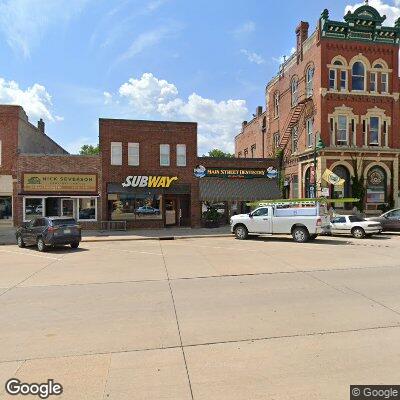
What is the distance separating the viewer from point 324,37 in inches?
1104

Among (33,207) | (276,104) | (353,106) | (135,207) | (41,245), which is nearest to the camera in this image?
(41,245)

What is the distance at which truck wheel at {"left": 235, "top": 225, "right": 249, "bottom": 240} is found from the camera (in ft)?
72.0

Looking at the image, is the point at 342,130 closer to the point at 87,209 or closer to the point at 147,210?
the point at 147,210

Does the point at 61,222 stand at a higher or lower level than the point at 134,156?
lower

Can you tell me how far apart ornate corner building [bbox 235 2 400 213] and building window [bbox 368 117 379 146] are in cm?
3

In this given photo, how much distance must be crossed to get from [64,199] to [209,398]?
2533 centimetres

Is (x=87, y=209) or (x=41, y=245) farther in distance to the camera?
(x=87, y=209)

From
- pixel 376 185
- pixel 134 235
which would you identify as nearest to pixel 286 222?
pixel 134 235

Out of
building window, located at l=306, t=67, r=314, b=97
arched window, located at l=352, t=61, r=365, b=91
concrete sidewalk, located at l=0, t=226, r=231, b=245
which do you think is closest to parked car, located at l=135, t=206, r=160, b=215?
concrete sidewalk, located at l=0, t=226, r=231, b=245

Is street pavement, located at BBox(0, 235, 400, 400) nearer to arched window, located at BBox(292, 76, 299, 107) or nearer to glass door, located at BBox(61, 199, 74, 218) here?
glass door, located at BBox(61, 199, 74, 218)

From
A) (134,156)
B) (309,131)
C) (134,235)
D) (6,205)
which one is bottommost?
(134,235)

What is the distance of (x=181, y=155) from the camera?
94.4 ft

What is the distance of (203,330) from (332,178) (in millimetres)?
22423

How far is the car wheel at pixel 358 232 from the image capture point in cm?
2180
